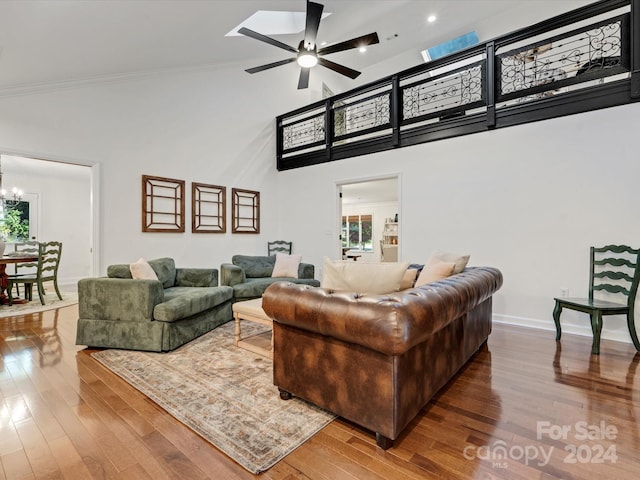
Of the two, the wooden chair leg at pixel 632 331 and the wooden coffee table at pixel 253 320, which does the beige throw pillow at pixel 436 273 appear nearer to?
the wooden coffee table at pixel 253 320

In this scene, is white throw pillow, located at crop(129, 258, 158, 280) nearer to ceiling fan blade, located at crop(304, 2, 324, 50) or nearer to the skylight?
ceiling fan blade, located at crop(304, 2, 324, 50)

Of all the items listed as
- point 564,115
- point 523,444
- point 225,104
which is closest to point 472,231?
point 564,115

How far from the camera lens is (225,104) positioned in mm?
5879

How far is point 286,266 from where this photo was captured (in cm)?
504

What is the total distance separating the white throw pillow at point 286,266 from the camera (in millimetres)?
4984

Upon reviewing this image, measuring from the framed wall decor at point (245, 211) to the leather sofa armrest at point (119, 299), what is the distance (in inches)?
128

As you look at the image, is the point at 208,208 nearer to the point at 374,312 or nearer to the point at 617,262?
the point at 374,312

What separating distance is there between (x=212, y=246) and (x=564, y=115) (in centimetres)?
557

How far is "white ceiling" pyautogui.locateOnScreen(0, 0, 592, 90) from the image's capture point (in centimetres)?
303

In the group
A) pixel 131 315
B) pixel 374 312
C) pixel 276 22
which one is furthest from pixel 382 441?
pixel 276 22

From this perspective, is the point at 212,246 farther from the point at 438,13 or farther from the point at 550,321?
the point at 438,13

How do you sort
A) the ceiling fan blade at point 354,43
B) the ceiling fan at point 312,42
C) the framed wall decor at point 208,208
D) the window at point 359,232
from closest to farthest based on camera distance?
the ceiling fan at point 312,42
the ceiling fan blade at point 354,43
the framed wall decor at point 208,208
the window at point 359,232

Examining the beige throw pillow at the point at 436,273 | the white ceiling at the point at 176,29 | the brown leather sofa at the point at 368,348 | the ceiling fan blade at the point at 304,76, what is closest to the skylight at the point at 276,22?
the white ceiling at the point at 176,29

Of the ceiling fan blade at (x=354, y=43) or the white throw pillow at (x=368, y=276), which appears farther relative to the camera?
the ceiling fan blade at (x=354, y=43)
